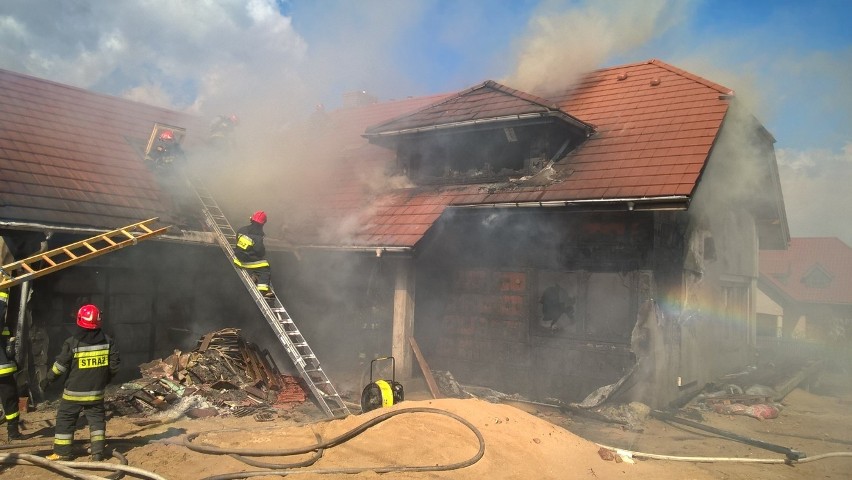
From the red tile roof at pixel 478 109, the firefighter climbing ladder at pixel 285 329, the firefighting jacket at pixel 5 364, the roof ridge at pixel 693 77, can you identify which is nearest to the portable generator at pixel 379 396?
the firefighter climbing ladder at pixel 285 329

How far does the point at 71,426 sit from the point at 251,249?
4196 millimetres

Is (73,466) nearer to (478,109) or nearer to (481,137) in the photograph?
(481,137)

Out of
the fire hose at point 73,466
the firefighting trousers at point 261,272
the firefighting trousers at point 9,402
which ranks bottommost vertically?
the fire hose at point 73,466

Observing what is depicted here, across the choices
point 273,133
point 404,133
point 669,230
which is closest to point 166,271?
point 404,133

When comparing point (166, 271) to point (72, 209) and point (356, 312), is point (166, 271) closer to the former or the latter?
point (72, 209)

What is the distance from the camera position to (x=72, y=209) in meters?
9.47

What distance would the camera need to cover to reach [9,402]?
7.17 meters

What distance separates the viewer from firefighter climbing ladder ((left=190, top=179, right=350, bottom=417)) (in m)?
9.12

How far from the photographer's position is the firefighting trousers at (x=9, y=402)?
23.5ft

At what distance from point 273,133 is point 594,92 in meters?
9.78

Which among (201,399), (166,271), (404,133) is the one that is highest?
(404,133)

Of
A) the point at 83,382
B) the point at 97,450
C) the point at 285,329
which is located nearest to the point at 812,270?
the point at 285,329

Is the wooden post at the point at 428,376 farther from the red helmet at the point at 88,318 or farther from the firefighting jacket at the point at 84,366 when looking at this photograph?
the red helmet at the point at 88,318

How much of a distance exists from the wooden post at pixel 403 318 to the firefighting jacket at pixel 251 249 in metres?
2.61
